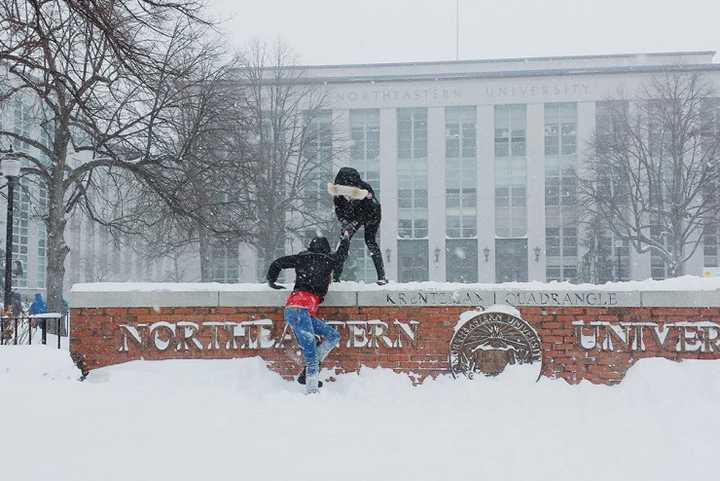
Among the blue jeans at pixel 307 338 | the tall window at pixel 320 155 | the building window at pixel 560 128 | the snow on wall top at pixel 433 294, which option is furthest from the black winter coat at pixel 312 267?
the building window at pixel 560 128

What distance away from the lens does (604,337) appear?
7789mm

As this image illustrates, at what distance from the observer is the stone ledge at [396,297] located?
308 inches

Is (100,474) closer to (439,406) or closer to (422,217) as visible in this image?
(439,406)

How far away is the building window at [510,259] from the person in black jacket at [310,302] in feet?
136

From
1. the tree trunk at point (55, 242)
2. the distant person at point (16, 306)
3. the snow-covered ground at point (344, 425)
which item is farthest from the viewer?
the tree trunk at point (55, 242)

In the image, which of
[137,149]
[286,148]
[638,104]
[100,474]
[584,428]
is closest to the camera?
[100,474]

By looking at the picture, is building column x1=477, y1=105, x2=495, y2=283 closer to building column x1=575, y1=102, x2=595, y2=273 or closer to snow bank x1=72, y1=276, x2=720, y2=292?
building column x1=575, y1=102, x2=595, y2=273

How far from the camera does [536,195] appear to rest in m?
47.6

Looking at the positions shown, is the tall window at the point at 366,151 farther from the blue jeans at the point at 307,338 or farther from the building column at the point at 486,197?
the blue jeans at the point at 307,338

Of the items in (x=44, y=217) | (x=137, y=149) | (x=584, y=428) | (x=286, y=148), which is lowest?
(x=584, y=428)

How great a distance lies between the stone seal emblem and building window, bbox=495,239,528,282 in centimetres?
4067

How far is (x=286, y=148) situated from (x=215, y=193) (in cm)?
1160

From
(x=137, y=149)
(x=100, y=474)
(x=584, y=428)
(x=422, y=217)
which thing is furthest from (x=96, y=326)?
(x=422, y=217)

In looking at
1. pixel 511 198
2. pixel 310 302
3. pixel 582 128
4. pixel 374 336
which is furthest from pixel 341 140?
pixel 310 302
